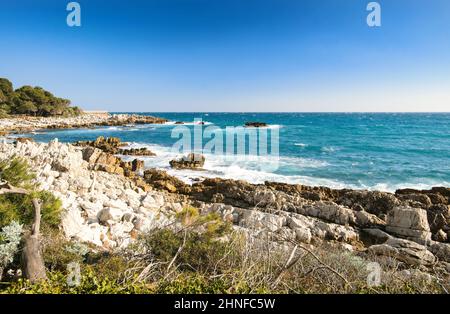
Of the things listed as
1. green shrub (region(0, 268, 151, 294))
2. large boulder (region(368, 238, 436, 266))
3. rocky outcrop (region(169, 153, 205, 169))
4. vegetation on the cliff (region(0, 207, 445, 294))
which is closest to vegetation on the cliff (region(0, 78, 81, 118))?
rocky outcrop (region(169, 153, 205, 169))

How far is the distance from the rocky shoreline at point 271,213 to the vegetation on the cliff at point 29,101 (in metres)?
53.7

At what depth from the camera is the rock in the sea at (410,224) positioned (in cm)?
852

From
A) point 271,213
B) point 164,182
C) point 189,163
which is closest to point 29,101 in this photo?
point 189,163

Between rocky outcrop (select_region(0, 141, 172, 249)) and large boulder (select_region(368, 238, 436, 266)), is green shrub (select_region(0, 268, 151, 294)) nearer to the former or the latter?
rocky outcrop (select_region(0, 141, 172, 249))

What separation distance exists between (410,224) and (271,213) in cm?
440

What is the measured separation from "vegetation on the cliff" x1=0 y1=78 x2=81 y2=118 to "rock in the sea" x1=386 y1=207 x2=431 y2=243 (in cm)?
6448

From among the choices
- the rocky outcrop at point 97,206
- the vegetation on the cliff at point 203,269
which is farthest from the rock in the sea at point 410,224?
the rocky outcrop at point 97,206

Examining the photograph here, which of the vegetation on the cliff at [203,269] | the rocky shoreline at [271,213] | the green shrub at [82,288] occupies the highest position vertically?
the green shrub at [82,288]

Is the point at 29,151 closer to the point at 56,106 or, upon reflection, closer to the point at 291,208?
the point at 291,208

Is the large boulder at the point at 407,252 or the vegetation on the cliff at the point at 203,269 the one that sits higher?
the vegetation on the cliff at the point at 203,269

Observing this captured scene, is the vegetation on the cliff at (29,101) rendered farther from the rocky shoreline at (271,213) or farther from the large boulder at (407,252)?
the large boulder at (407,252)

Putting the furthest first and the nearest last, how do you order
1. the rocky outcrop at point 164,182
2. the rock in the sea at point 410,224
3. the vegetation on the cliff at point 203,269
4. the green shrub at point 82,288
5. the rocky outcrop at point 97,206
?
the rocky outcrop at point 164,182, the rock in the sea at point 410,224, the rocky outcrop at point 97,206, the vegetation on the cliff at point 203,269, the green shrub at point 82,288
